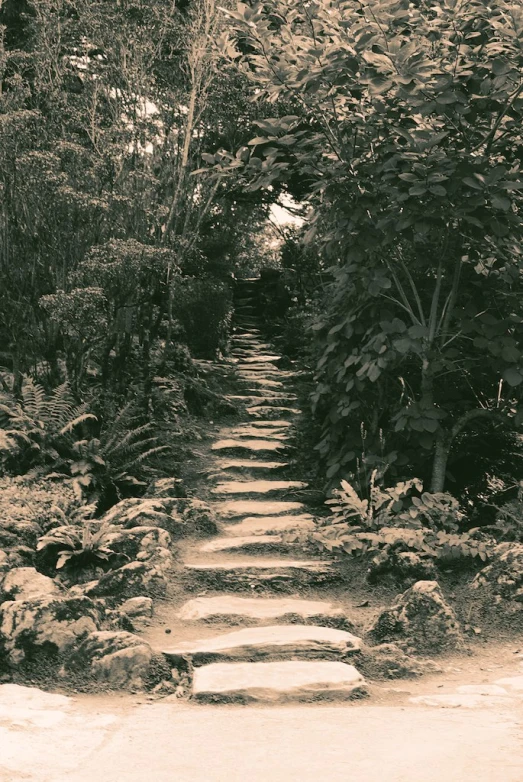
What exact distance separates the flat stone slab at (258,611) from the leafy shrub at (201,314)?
22.2 feet

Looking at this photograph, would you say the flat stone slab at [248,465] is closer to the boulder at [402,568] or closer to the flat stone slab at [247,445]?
the flat stone slab at [247,445]

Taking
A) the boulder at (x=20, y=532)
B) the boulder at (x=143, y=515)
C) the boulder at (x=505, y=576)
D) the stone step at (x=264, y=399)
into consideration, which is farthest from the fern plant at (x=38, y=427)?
the boulder at (x=505, y=576)

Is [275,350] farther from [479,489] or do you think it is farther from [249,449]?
[479,489]

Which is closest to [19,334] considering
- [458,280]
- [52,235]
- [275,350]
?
[52,235]

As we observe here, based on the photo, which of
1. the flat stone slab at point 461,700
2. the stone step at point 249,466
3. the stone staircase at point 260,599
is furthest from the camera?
the stone step at point 249,466

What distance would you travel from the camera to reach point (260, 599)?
5.65 metres

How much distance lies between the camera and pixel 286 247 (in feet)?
54.9

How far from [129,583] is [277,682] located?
1.59m

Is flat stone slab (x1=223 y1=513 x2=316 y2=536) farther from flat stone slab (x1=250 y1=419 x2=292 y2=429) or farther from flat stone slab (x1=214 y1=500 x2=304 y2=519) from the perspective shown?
flat stone slab (x1=250 y1=419 x2=292 y2=429)

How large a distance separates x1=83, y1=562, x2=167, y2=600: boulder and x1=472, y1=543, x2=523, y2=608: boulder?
2081 mm

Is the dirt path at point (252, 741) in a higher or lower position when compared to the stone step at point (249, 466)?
higher

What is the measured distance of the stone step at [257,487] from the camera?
762 cm

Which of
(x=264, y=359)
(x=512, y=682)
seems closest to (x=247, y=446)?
(x=264, y=359)

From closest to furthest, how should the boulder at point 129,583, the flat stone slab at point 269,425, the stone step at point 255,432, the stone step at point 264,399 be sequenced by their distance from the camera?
the boulder at point 129,583 → the stone step at point 255,432 → the flat stone slab at point 269,425 → the stone step at point 264,399
